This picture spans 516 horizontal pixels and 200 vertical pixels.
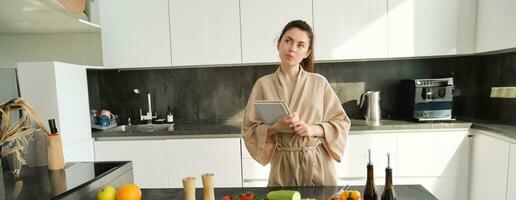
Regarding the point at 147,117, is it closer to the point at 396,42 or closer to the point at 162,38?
the point at 162,38

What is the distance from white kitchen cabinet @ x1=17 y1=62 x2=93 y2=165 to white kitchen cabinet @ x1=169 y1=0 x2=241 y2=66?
2.42ft

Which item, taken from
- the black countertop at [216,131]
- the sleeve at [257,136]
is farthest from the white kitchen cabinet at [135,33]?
the sleeve at [257,136]

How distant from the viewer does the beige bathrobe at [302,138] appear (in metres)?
1.27


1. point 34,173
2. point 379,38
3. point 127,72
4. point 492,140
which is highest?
point 379,38

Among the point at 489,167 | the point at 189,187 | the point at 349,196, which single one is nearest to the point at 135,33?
the point at 189,187

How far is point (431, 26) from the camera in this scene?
7.55 ft

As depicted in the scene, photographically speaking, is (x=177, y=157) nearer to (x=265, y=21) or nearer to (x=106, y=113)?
(x=106, y=113)

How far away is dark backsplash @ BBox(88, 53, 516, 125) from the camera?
8.68 ft

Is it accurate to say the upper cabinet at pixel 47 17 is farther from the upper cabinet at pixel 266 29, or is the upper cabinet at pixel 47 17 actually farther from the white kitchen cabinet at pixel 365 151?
the white kitchen cabinet at pixel 365 151

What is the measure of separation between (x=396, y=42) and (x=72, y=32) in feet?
8.70

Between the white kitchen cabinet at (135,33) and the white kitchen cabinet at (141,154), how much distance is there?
0.63 metres

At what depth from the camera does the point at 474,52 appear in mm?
2289

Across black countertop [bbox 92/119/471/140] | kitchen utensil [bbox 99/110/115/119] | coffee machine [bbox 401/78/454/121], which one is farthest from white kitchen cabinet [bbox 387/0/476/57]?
kitchen utensil [bbox 99/110/115/119]

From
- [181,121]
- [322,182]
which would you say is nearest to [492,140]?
[322,182]
